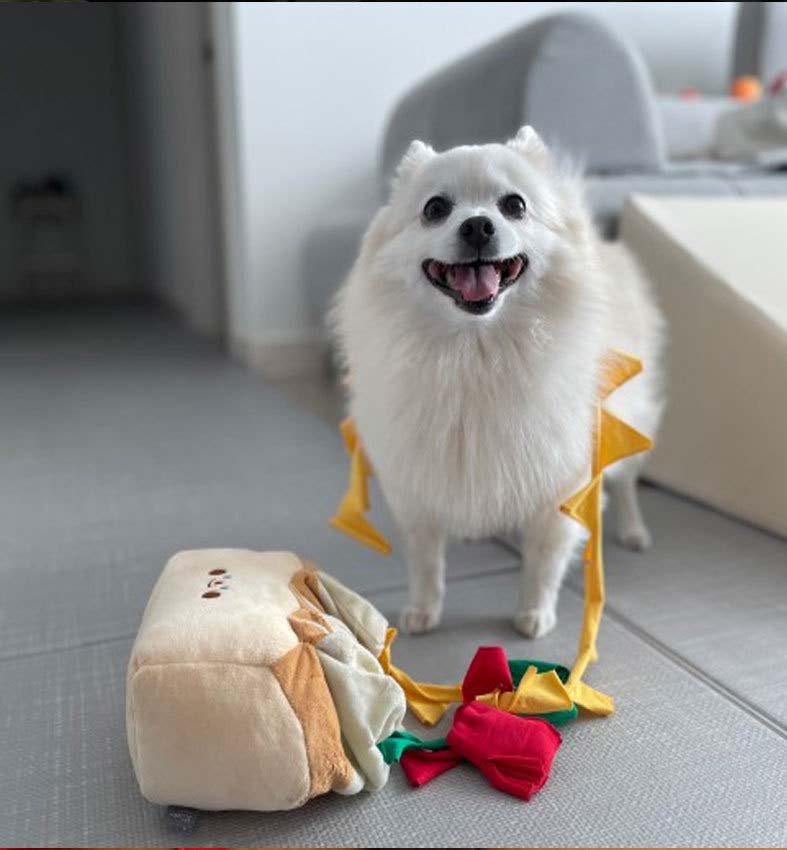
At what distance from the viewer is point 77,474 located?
2.11 m

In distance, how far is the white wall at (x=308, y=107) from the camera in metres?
3.16

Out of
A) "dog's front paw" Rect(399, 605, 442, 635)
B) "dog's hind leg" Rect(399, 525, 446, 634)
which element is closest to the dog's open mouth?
"dog's hind leg" Rect(399, 525, 446, 634)

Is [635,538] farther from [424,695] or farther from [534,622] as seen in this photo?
[424,695]

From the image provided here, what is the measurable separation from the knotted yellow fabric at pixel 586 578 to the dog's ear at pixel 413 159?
1.29ft

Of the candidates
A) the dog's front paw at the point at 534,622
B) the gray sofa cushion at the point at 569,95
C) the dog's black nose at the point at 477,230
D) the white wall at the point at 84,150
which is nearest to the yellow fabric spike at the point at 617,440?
the dog's front paw at the point at 534,622

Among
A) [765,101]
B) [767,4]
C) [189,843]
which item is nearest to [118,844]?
[189,843]

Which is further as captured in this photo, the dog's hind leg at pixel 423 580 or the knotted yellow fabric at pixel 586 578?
the dog's hind leg at pixel 423 580

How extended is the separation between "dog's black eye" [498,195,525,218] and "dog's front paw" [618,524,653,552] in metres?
0.77

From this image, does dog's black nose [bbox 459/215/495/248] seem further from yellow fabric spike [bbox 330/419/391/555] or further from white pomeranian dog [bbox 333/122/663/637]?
yellow fabric spike [bbox 330/419/391/555]

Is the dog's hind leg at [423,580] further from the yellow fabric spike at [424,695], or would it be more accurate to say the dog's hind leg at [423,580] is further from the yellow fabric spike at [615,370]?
the yellow fabric spike at [615,370]

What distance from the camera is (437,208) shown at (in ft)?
3.62

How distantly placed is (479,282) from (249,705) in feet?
1.85

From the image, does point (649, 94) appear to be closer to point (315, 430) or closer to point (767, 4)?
point (315, 430)

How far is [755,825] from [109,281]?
22.4ft
